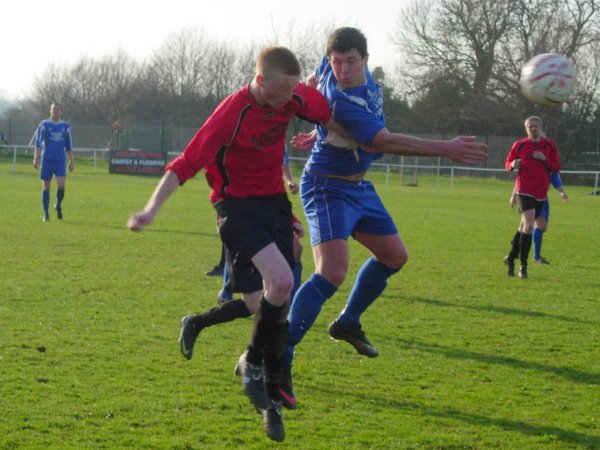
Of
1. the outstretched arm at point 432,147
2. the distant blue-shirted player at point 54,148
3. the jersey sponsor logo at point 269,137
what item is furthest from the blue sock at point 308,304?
the distant blue-shirted player at point 54,148

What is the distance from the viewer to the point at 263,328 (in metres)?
5.26

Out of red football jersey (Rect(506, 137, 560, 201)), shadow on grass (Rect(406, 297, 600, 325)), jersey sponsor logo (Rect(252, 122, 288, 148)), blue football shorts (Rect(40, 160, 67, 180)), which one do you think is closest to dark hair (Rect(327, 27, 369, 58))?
jersey sponsor logo (Rect(252, 122, 288, 148))

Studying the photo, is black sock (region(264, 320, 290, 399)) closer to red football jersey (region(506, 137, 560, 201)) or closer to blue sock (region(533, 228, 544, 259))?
red football jersey (region(506, 137, 560, 201))

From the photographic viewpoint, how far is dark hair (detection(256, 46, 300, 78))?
4926 mm

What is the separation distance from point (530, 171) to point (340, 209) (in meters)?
7.13

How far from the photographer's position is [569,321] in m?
8.99

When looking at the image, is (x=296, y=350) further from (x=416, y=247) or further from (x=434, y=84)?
(x=434, y=84)

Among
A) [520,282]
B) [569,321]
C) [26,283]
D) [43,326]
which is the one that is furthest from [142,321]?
[520,282]

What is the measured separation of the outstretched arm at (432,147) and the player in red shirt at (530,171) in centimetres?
709

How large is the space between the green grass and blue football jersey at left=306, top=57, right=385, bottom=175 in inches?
56.7

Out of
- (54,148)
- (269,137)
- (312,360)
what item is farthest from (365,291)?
(54,148)

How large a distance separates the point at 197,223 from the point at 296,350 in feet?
39.1

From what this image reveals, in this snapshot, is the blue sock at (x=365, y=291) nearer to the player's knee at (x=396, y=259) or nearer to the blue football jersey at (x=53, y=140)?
the player's knee at (x=396, y=259)

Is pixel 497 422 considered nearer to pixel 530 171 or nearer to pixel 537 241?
pixel 530 171
